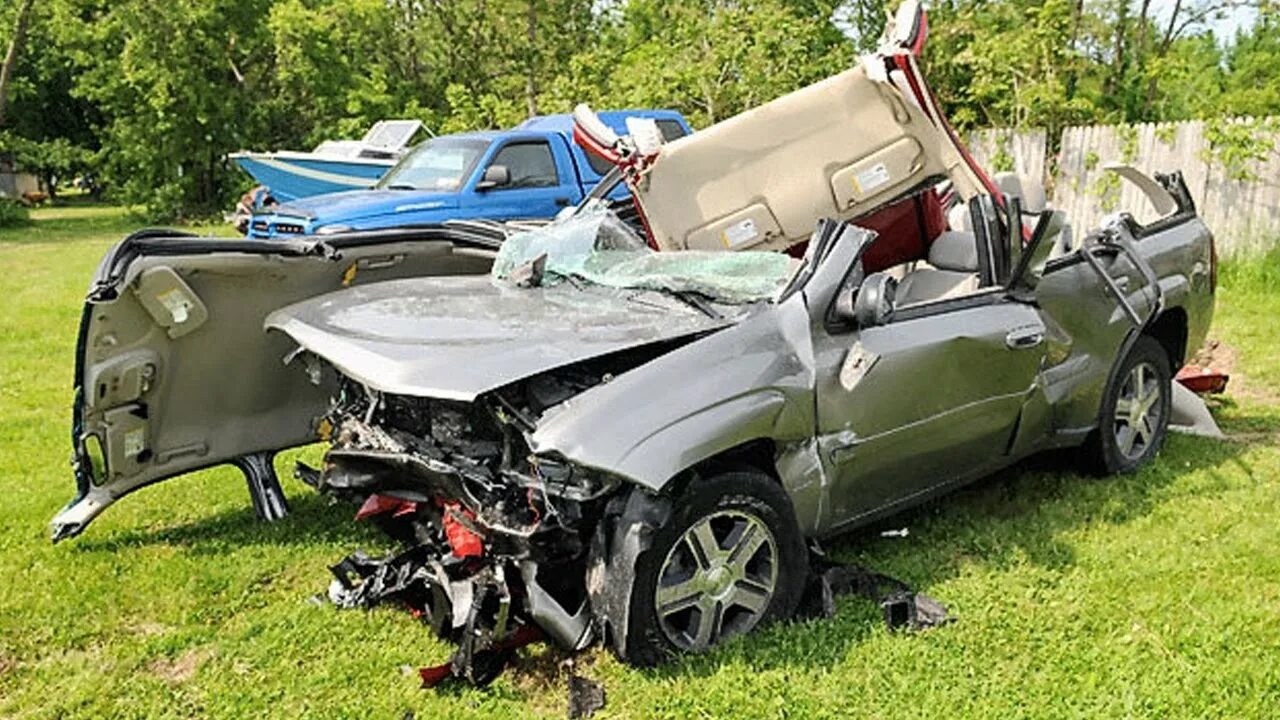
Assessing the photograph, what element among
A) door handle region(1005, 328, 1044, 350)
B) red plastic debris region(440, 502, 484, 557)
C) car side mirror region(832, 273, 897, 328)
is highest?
car side mirror region(832, 273, 897, 328)

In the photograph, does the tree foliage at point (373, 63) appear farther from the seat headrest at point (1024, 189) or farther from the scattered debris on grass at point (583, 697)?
the scattered debris on grass at point (583, 697)

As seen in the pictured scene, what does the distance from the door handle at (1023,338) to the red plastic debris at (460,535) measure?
2.31 metres

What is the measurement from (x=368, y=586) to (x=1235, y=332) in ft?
25.4

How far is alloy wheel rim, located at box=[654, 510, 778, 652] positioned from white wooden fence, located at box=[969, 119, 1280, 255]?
9.30 m

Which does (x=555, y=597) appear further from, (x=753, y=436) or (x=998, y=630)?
(x=998, y=630)

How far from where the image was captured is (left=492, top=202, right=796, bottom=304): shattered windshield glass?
13.5 feet

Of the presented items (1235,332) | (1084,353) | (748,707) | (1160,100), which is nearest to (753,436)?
(748,707)

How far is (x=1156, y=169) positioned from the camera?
11.8m

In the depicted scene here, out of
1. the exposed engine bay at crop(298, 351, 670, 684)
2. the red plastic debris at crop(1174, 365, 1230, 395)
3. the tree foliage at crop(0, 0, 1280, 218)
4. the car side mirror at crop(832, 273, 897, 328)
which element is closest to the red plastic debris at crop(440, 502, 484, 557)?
the exposed engine bay at crop(298, 351, 670, 684)

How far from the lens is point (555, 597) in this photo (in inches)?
144

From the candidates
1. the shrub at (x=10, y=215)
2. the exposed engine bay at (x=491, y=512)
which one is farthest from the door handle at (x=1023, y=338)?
the shrub at (x=10, y=215)

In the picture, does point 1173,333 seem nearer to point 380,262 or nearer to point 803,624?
point 803,624

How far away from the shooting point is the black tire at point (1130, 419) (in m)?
5.29

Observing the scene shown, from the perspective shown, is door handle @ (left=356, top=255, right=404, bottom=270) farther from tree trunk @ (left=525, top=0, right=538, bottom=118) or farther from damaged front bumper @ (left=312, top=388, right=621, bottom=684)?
tree trunk @ (left=525, top=0, right=538, bottom=118)
